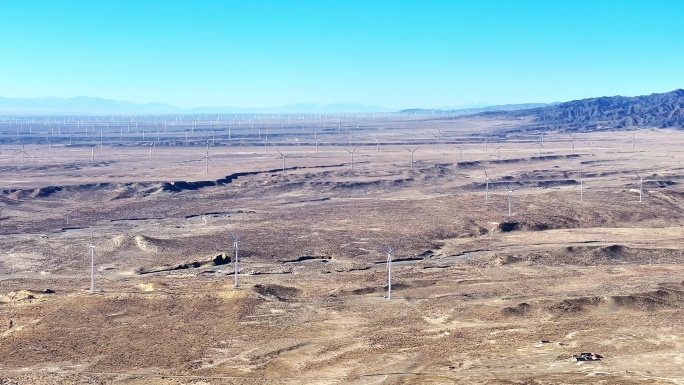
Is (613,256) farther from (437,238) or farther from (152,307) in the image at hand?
(152,307)

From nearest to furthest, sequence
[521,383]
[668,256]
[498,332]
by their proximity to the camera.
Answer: [521,383] < [498,332] < [668,256]

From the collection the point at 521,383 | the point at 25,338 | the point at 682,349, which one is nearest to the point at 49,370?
the point at 25,338

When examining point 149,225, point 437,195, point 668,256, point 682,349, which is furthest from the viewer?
point 437,195

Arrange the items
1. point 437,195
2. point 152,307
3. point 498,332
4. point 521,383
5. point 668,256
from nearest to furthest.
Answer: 1. point 521,383
2. point 498,332
3. point 152,307
4. point 668,256
5. point 437,195

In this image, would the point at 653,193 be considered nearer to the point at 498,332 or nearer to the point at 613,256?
the point at 613,256

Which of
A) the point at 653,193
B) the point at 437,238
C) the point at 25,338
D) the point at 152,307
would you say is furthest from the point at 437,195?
the point at 25,338

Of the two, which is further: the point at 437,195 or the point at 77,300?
the point at 437,195
